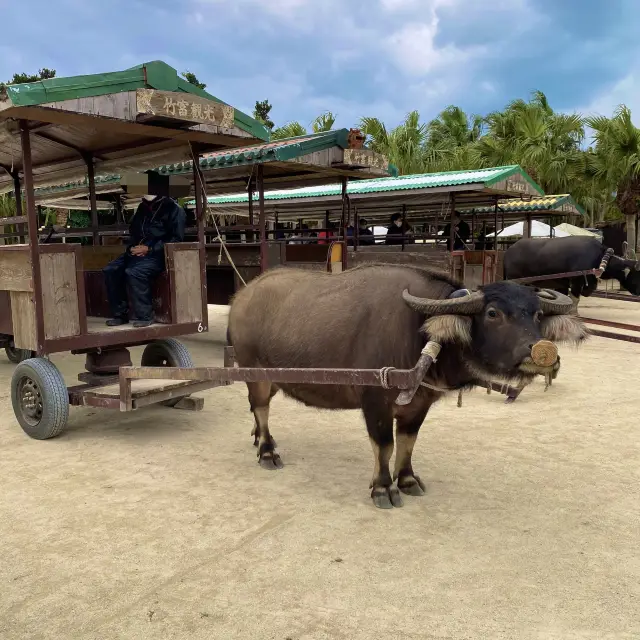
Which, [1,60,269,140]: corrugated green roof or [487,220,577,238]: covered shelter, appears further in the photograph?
[487,220,577,238]: covered shelter

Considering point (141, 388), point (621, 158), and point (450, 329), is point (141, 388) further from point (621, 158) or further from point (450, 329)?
point (621, 158)

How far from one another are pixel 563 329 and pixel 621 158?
15522mm

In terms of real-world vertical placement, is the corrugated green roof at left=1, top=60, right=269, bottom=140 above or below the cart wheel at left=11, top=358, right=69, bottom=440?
above

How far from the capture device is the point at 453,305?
3000 millimetres

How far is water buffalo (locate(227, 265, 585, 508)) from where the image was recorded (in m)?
2.98

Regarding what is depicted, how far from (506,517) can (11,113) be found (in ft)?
13.8

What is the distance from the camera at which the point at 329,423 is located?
518cm

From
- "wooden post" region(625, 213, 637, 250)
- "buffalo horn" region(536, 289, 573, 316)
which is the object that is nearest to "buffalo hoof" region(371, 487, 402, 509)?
"buffalo horn" region(536, 289, 573, 316)

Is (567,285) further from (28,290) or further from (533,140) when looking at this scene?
(533,140)

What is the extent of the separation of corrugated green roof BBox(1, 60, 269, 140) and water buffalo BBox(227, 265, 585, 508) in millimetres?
1773

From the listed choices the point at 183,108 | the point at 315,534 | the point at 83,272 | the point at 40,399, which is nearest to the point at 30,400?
the point at 40,399

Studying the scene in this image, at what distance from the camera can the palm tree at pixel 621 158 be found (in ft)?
51.8

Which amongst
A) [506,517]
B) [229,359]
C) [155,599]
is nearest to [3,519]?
[155,599]

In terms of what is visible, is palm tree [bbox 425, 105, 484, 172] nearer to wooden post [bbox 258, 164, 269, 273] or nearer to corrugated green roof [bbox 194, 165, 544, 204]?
Answer: corrugated green roof [bbox 194, 165, 544, 204]
